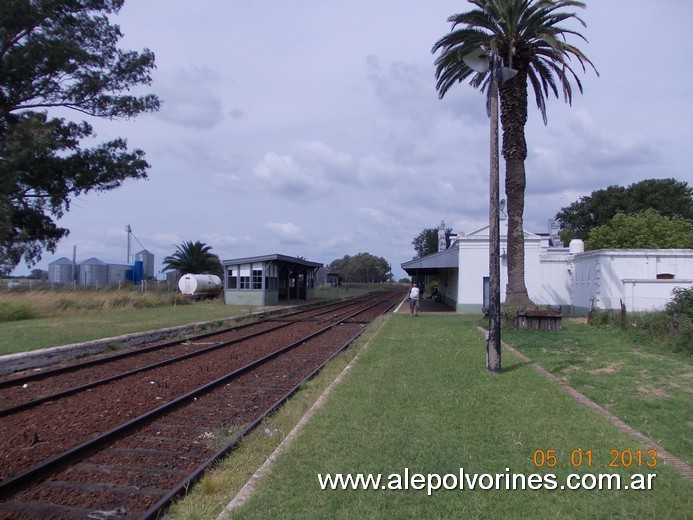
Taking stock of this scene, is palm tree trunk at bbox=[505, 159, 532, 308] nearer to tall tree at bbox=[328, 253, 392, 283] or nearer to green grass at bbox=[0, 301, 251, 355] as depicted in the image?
green grass at bbox=[0, 301, 251, 355]

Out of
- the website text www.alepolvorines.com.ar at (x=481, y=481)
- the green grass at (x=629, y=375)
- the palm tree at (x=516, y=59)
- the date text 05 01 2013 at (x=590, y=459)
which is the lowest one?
the website text www.alepolvorines.com.ar at (x=481, y=481)

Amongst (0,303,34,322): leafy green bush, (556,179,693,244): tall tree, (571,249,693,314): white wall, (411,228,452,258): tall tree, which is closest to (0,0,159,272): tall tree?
(0,303,34,322): leafy green bush

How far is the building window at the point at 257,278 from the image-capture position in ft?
125

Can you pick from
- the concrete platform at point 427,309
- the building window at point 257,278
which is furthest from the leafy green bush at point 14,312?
the concrete platform at point 427,309

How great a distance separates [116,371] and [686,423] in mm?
10432

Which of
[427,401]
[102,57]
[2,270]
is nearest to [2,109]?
[102,57]

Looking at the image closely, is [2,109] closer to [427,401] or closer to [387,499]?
[427,401]

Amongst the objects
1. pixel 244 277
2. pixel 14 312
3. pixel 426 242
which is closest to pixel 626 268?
pixel 244 277

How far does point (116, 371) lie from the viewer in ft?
40.1

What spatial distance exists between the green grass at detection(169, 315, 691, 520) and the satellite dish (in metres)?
5.56

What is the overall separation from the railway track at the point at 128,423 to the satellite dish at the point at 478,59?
660cm

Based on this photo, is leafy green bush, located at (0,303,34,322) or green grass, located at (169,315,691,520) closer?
green grass, located at (169,315,691,520)

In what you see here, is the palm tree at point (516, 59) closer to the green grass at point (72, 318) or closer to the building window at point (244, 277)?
the green grass at point (72, 318)

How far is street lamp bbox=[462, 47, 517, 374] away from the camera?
10.3 meters
